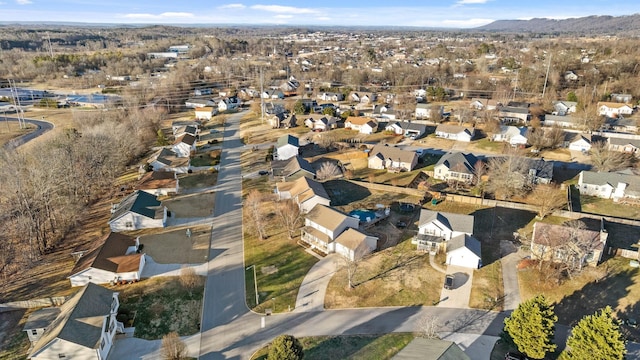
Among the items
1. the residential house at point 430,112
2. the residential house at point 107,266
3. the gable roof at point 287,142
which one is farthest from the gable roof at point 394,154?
the residential house at point 107,266

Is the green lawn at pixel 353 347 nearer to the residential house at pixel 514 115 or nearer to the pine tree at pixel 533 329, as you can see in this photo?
the pine tree at pixel 533 329

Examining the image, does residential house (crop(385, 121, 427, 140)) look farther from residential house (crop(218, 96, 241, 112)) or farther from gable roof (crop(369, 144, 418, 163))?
residential house (crop(218, 96, 241, 112))

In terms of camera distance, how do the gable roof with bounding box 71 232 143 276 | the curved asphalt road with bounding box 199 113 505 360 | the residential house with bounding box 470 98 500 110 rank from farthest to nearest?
the residential house with bounding box 470 98 500 110, the gable roof with bounding box 71 232 143 276, the curved asphalt road with bounding box 199 113 505 360

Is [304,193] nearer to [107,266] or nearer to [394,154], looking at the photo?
[394,154]

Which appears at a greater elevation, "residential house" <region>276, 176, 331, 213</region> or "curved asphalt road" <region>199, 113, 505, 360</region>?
"residential house" <region>276, 176, 331, 213</region>

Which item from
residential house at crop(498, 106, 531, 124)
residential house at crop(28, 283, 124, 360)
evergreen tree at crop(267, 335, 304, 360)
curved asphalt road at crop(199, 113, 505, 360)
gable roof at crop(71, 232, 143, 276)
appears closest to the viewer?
evergreen tree at crop(267, 335, 304, 360)

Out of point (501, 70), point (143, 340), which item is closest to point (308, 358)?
point (143, 340)

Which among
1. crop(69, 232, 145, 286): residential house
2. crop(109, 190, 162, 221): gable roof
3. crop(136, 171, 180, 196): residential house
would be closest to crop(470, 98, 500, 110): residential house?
crop(136, 171, 180, 196): residential house
